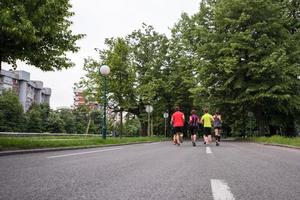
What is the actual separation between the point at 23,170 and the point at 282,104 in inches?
1094

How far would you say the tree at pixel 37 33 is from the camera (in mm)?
13320

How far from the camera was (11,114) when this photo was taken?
68688 mm

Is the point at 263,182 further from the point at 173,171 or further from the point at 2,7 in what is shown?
the point at 2,7

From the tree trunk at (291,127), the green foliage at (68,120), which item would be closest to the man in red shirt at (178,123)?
the tree trunk at (291,127)

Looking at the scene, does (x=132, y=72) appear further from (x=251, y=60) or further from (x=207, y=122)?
(x=207, y=122)

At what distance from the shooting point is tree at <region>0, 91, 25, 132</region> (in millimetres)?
67188

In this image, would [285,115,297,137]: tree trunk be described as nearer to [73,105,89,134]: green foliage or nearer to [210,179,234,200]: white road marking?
[210,179,234,200]: white road marking

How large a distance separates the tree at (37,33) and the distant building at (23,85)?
7116cm

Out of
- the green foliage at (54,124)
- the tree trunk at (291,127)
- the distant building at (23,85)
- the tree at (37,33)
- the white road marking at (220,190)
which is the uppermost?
the distant building at (23,85)

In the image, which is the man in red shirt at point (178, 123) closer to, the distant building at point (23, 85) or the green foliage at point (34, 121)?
the green foliage at point (34, 121)

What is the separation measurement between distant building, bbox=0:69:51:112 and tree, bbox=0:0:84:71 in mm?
71159

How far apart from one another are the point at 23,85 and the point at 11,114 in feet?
117

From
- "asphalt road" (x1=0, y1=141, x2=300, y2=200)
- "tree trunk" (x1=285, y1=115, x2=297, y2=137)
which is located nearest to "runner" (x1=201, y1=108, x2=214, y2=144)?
"asphalt road" (x1=0, y1=141, x2=300, y2=200)

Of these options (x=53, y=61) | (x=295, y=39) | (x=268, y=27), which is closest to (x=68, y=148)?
(x=53, y=61)
